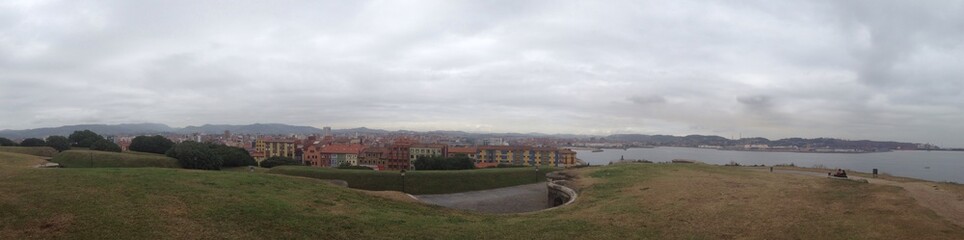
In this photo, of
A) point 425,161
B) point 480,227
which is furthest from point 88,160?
point 480,227

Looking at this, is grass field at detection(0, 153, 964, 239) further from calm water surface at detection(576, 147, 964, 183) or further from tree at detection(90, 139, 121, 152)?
tree at detection(90, 139, 121, 152)

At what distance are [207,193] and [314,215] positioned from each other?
2.86 metres

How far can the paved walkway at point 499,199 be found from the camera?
20622mm

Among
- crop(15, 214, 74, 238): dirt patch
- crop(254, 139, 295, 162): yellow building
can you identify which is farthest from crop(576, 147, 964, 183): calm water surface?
crop(254, 139, 295, 162): yellow building

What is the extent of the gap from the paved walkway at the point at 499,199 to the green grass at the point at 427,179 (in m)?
1.31

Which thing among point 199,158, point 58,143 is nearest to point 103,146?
point 58,143

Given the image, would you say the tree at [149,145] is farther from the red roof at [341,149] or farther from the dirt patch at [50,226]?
the dirt patch at [50,226]

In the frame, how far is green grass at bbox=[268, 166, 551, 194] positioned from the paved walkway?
4.30 feet

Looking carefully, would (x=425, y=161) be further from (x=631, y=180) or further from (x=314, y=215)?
(x=314, y=215)

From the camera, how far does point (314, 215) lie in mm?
10016

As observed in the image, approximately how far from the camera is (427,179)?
28.5 m

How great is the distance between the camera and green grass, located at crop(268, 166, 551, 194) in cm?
2791

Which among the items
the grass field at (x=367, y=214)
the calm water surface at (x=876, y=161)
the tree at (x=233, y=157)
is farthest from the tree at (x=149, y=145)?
the calm water surface at (x=876, y=161)

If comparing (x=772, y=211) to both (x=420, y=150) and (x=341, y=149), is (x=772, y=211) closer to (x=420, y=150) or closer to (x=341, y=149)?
(x=420, y=150)
